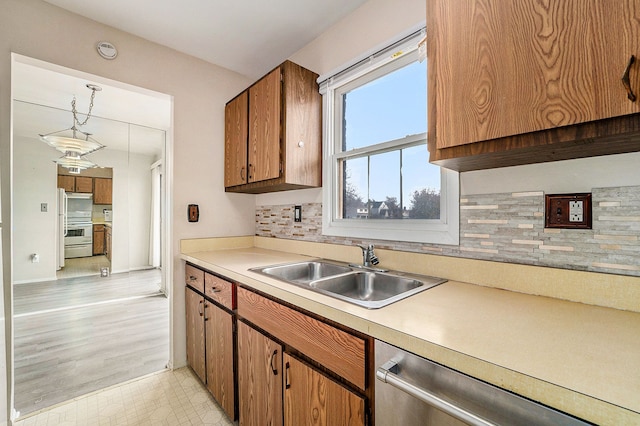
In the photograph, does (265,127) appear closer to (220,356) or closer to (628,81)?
(220,356)

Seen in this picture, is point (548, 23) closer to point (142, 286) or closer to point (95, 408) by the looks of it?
point (95, 408)

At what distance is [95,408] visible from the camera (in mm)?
1756

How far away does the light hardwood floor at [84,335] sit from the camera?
6.59ft

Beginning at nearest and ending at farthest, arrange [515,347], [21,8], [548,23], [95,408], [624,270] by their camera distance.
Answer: [515,347] < [548,23] < [624,270] < [21,8] < [95,408]

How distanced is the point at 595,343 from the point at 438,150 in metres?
0.67

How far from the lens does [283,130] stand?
179cm

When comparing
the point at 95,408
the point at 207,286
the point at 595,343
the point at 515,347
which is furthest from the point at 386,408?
the point at 95,408

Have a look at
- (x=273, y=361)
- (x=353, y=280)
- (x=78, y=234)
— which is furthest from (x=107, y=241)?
(x=353, y=280)

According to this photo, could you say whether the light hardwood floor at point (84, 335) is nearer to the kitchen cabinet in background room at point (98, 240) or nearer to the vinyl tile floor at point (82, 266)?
the vinyl tile floor at point (82, 266)

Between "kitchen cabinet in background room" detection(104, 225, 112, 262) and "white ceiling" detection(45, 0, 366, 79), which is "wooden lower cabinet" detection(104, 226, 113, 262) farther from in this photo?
"white ceiling" detection(45, 0, 366, 79)

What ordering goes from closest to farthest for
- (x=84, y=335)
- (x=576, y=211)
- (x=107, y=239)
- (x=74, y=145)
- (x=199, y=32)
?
(x=576, y=211)
(x=199, y=32)
(x=84, y=335)
(x=74, y=145)
(x=107, y=239)

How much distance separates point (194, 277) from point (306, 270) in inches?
34.5

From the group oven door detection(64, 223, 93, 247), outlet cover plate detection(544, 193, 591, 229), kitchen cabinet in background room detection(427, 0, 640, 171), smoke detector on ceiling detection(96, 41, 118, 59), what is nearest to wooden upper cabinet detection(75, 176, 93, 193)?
oven door detection(64, 223, 93, 247)

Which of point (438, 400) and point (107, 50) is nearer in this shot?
point (438, 400)
